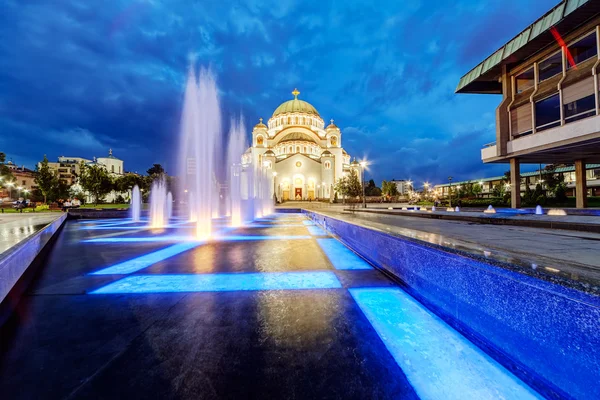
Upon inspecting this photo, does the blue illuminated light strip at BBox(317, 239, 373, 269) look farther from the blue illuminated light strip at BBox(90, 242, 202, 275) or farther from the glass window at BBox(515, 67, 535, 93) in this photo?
the glass window at BBox(515, 67, 535, 93)

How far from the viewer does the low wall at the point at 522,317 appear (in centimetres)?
149

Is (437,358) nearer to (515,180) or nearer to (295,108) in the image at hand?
(515,180)

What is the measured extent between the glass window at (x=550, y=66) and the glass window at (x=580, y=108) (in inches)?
122

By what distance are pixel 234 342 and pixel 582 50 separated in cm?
2624

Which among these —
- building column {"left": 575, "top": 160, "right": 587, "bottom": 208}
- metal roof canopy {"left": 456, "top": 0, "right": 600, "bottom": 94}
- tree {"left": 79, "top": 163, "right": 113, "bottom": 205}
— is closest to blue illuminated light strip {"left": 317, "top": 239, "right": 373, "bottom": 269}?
metal roof canopy {"left": 456, "top": 0, "right": 600, "bottom": 94}

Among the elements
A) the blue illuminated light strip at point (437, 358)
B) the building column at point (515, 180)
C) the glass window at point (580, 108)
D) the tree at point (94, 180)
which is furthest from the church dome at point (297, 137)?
the blue illuminated light strip at point (437, 358)

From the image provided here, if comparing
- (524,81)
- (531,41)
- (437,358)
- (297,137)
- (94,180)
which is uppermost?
(297,137)

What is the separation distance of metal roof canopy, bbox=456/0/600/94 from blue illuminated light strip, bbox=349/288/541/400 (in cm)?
2210

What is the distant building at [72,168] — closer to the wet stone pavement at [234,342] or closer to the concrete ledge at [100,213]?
the concrete ledge at [100,213]

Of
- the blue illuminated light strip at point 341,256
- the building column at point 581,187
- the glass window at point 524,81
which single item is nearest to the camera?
the blue illuminated light strip at point 341,256

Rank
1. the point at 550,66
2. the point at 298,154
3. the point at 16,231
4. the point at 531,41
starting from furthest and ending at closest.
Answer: the point at 298,154 < the point at 550,66 < the point at 531,41 < the point at 16,231

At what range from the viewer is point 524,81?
836 inches

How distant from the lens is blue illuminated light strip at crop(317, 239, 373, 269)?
5105 millimetres

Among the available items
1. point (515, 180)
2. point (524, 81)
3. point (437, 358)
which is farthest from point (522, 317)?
point (524, 81)
